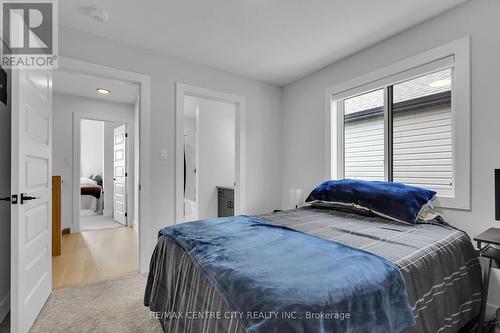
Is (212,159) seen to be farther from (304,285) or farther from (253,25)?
(304,285)

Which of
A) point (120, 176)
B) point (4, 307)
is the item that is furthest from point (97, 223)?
point (4, 307)

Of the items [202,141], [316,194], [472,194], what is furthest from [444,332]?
[202,141]

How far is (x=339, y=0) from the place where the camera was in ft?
6.41

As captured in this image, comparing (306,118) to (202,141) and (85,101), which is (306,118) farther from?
(85,101)

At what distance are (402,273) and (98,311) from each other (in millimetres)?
2133

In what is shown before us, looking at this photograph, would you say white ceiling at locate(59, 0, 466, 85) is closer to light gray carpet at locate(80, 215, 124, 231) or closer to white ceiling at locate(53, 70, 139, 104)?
white ceiling at locate(53, 70, 139, 104)

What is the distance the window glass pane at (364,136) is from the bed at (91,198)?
19.4 feet

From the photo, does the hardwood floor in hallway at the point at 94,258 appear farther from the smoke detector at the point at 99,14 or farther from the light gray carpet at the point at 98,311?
the smoke detector at the point at 99,14

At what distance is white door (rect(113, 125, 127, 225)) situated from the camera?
496cm

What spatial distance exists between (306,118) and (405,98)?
4.09 ft

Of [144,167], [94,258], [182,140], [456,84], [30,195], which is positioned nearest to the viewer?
[30,195]

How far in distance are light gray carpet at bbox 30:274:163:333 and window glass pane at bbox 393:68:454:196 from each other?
2.58 metres

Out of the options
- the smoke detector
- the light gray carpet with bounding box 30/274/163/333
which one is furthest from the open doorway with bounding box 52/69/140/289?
the smoke detector

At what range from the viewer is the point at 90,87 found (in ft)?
12.9
